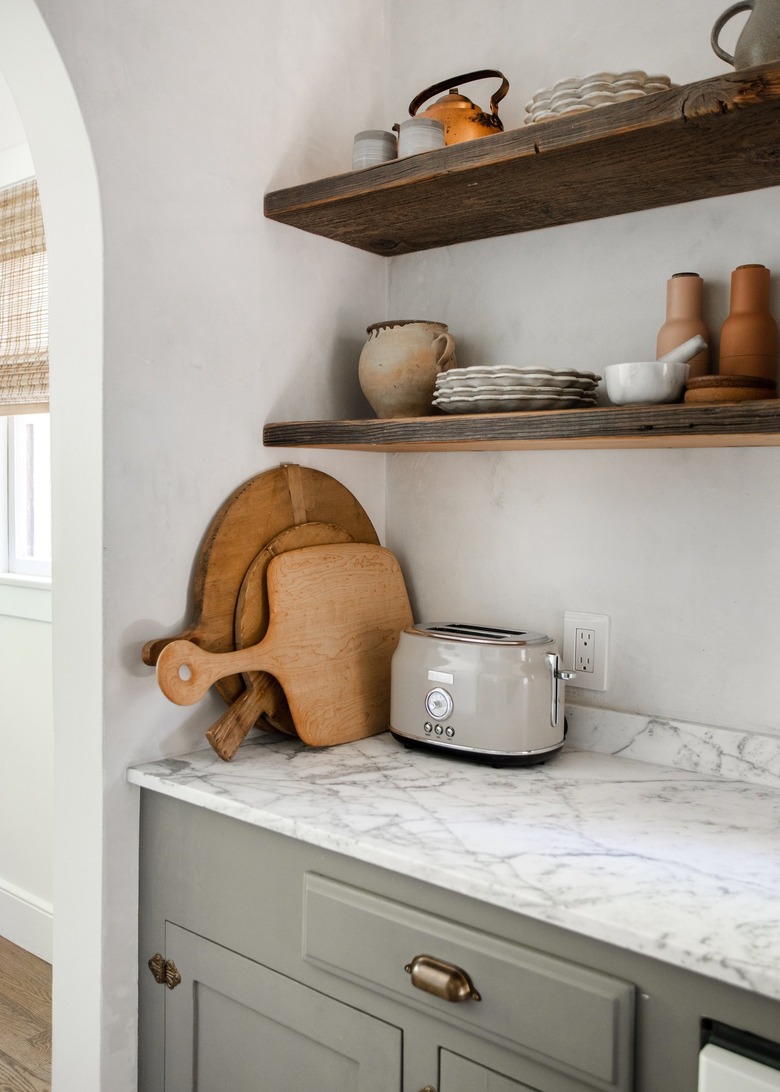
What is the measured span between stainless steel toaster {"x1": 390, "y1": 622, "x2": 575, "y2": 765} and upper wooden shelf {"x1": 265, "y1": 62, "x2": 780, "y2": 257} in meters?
0.71

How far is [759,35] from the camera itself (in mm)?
1040

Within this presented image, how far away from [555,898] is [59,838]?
2.78 ft

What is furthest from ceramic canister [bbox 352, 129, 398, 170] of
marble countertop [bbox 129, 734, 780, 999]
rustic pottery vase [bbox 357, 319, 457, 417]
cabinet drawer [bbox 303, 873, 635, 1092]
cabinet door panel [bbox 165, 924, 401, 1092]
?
cabinet door panel [bbox 165, 924, 401, 1092]

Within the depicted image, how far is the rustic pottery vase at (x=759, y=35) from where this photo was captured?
1029 millimetres

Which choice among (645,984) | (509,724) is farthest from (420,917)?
(509,724)

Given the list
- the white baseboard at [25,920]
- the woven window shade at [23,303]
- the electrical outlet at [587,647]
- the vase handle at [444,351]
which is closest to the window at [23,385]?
the woven window shade at [23,303]

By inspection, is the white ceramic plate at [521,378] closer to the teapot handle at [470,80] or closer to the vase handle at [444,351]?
the vase handle at [444,351]

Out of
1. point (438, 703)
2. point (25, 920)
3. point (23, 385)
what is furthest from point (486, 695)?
point (25, 920)

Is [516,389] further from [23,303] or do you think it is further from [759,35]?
[23,303]

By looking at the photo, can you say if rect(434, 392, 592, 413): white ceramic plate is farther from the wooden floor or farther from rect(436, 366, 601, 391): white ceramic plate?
the wooden floor

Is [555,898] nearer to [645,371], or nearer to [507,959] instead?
[507,959]

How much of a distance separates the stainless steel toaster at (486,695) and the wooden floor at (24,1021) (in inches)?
49.9

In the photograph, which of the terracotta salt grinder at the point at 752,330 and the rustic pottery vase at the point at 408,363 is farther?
the rustic pottery vase at the point at 408,363

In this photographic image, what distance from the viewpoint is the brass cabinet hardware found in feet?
4.39
